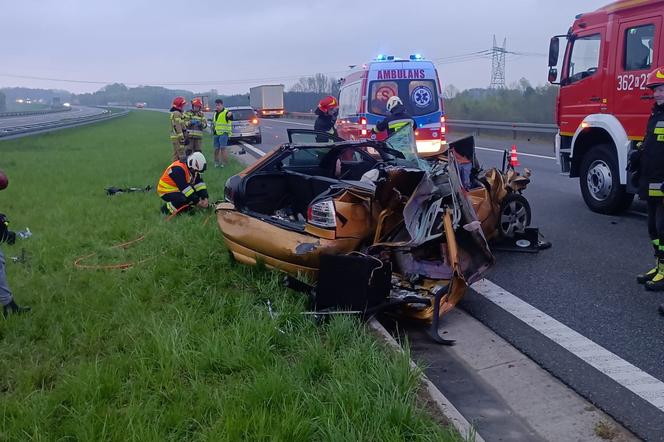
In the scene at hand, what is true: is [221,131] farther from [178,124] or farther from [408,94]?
[408,94]

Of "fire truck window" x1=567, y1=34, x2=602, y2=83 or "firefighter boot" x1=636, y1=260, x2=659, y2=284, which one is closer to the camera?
"firefighter boot" x1=636, y1=260, x2=659, y2=284

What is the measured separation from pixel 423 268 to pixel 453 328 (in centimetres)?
54

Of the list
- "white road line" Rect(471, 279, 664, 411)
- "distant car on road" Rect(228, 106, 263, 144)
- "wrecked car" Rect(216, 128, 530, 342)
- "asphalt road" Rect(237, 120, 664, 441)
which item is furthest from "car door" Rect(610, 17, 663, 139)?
"distant car on road" Rect(228, 106, 263, 144)

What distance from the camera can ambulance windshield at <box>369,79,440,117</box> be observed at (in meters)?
11.8

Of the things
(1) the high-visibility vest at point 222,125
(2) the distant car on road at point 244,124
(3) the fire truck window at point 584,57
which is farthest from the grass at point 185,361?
(2) the distant car on road at point 244,124

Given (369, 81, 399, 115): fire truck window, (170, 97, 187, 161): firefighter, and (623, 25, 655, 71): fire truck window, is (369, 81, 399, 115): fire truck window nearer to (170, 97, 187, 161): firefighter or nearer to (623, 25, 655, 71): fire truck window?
(170, 97, 187, 161): firefighter

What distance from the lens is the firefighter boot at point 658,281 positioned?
15.7 feet

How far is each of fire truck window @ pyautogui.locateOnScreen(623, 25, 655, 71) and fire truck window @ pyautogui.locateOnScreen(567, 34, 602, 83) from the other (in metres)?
0.52

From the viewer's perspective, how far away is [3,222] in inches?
179

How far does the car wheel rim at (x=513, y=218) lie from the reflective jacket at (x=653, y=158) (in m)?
1.29

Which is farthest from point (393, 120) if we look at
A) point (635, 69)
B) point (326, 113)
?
point (326, 113)

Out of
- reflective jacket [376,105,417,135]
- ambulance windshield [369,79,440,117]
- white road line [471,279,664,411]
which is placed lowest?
white road line [471,279,664,411]

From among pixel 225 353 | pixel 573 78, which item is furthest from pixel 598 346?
pixel 573 78

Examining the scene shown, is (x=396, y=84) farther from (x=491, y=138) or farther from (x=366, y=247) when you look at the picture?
(x=491, y=138)
